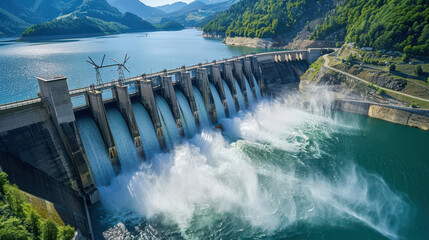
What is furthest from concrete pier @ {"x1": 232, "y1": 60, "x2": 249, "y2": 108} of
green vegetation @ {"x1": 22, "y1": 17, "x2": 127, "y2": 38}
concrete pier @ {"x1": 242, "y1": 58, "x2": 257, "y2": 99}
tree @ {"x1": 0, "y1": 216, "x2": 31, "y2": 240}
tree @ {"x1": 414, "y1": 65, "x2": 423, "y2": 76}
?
green vegetation @ {"x1": 22, "y1": 17, "x2": 127, "y2": 38}

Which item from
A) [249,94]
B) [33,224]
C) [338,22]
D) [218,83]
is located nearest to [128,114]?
[33,224]

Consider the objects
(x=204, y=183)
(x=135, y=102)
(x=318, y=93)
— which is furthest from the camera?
(x=318, y=93)

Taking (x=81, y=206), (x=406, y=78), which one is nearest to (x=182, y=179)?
(x=81, y=206)

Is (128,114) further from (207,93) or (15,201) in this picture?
(15,201)

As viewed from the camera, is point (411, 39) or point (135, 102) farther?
point (411, 39)

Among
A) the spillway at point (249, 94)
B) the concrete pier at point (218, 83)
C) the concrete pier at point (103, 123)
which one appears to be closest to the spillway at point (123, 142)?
the concrete pier at point (103, 123)

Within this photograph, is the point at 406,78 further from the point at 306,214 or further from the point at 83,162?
the point at 83,162

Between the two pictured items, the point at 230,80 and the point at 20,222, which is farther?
the point at 230,80
